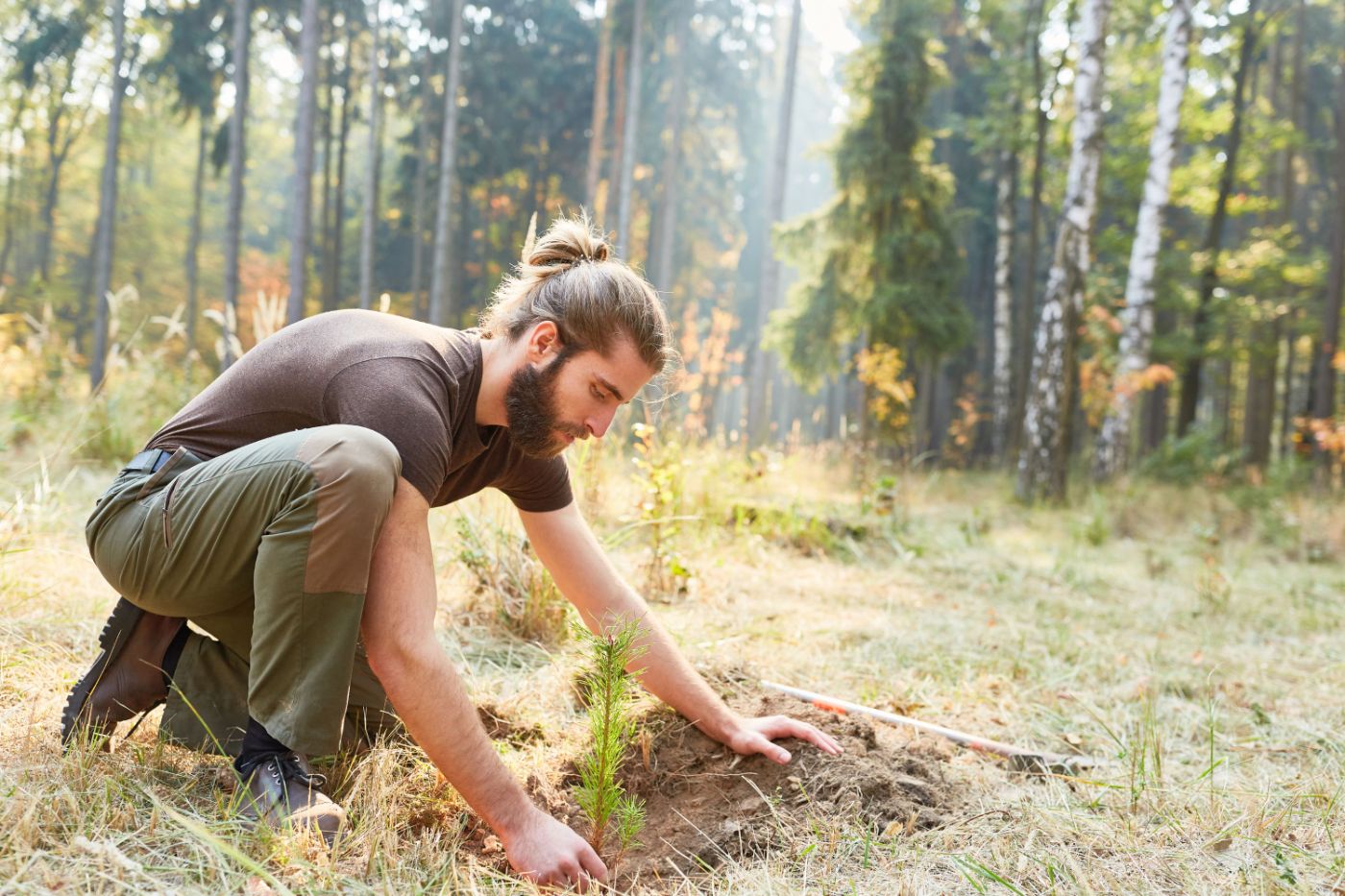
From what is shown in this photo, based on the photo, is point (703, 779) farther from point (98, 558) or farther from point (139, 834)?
point (98, 558)

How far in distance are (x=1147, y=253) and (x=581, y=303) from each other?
29.7 feet

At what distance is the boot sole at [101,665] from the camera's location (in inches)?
71.0

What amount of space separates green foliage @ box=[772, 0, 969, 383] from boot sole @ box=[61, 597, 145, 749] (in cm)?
1087

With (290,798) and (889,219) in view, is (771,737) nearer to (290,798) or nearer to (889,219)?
(290,798)

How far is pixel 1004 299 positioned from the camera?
14.1 metres

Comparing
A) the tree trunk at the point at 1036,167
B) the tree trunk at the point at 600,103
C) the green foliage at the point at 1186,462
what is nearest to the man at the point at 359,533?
the green foliage at the point at 1186,462

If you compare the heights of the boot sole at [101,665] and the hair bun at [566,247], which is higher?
the hair bun at [566,247]

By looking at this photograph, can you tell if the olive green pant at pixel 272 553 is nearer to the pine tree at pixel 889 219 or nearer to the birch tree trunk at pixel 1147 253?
the birch tree trunk at pixel 1147 253

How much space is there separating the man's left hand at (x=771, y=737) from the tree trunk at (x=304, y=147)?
1017 centimetres

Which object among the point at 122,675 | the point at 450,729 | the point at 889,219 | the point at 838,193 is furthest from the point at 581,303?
the point at 838,193

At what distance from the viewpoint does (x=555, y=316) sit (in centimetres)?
194

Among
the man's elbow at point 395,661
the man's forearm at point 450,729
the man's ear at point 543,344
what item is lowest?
the man's forearm at point 450,729

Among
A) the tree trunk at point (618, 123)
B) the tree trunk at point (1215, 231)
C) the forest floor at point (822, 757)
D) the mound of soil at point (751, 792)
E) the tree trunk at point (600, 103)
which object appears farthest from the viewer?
the tree trunk at point (618, 123)

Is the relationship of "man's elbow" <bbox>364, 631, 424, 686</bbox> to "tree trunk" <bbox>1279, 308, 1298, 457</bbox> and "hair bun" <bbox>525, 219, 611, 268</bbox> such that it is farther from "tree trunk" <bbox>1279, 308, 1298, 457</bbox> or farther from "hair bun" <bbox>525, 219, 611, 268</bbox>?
"tree trunk" <bbox>1279, 308, 1298, 457</bbox>
